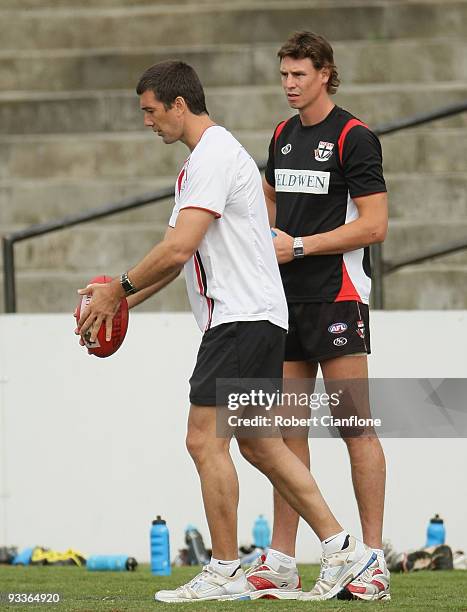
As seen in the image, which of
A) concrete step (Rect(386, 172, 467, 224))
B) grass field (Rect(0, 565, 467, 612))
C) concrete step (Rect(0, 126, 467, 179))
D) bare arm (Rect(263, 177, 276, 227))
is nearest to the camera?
grass field (Rect(0, 565, 467, 612))

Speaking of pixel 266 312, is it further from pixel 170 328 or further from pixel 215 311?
pixel 170 328

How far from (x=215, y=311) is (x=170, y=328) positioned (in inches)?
101

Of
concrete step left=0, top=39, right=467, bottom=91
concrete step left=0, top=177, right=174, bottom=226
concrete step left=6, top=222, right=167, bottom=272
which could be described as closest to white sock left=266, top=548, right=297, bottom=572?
concrete step left=6, top=222, right=167, bottom=272

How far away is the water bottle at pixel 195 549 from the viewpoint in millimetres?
7438

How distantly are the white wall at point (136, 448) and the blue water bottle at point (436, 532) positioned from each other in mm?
99

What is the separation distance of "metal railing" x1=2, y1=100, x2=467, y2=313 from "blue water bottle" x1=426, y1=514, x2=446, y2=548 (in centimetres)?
120

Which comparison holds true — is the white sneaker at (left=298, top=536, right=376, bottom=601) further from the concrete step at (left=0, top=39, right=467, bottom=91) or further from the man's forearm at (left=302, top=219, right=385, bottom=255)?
the concrete step at (left=0, top=39, right=467, bottom=91)

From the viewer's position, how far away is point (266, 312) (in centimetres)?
516

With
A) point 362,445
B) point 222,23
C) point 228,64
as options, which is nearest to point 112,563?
point 362,445

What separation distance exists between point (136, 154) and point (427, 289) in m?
2.49

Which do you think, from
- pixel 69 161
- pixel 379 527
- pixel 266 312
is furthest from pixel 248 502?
pixel 69 161

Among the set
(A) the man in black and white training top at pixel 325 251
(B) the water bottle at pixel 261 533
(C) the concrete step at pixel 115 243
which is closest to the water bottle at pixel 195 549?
(B) the water bottle at pixel 261 533

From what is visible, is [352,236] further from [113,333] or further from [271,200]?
[113,333]

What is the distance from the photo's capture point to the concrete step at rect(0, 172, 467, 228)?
10.0 m
